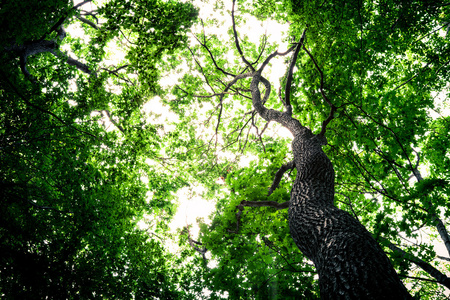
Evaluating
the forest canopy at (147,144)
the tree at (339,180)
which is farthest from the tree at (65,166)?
the tree at (339,180)

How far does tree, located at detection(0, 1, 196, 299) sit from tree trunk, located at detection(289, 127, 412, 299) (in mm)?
→ 3405

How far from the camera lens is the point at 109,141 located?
5344 millimetres

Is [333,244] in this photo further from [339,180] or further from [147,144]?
[147,144]

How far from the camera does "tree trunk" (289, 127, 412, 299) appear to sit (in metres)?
1.74

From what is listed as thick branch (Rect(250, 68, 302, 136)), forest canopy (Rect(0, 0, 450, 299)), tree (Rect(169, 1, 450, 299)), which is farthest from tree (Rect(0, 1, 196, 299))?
thick branch (Rect(250, 68, 302, 136))

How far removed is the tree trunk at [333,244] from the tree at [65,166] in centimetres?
340

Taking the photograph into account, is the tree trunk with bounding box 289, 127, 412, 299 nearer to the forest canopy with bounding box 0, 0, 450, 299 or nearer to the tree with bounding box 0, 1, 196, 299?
the forest canopy with bounding box 0, 0, 450, 299

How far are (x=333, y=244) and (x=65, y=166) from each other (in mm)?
5499

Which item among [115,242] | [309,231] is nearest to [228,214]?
[309,231]

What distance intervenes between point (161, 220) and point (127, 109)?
252 inches

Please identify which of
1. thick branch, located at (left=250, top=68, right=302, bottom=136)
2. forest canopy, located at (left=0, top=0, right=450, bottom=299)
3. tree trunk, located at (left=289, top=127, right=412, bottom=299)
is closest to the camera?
tree trunk, located at (left=289, top=127, right=412, bottom=299)

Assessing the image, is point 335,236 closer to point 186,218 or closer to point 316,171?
point 316,171

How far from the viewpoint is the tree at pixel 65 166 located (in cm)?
326

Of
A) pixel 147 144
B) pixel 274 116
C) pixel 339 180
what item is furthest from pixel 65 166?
pixel 339 180
